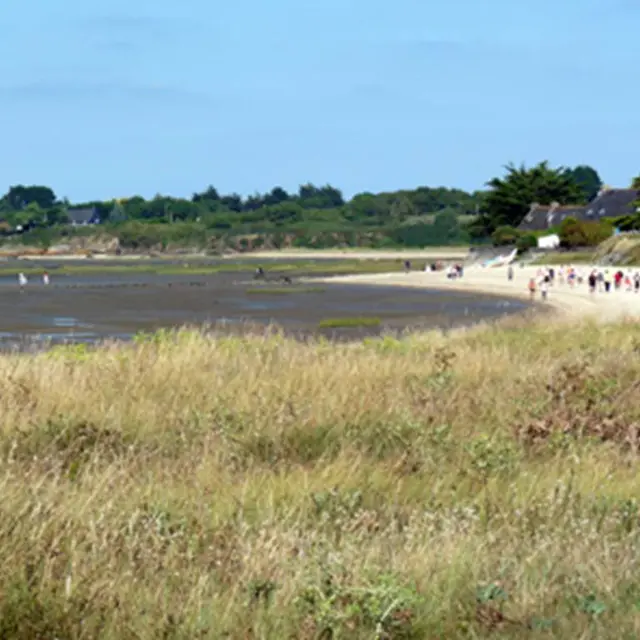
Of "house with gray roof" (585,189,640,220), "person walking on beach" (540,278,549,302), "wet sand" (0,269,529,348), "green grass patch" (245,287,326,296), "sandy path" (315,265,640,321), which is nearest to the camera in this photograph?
"wet sand" (0,269,529,348)

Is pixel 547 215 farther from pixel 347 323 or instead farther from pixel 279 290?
pixel 347 323

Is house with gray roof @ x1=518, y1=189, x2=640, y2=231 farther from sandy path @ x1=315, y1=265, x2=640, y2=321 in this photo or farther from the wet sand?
the wet sand

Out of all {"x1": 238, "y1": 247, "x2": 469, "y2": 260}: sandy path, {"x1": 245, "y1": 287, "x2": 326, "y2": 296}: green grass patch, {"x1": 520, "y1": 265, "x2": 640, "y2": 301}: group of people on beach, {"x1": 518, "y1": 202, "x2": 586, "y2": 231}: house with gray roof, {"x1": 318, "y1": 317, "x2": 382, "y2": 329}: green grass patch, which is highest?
{"x1": 518, "y1": 202, "x2": 586, "y2": 231}: house with gray roof

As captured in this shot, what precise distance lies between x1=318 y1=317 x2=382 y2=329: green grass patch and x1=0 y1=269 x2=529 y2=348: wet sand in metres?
0.41

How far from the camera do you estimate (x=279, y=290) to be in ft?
232

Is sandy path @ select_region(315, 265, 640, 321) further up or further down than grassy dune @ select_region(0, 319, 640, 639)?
further down

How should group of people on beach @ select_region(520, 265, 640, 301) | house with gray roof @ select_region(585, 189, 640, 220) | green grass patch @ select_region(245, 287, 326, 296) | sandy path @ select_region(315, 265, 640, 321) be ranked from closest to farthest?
1. sandy path @ select_region(315, 265, 640, 321)
2. group of people on beach @ select_region(520, 265, 640, 301)
3. green grass patch @ select_region(245, 287, 326, 296)
4. house with gray roof @ select_region(585, 189, 640, 220)

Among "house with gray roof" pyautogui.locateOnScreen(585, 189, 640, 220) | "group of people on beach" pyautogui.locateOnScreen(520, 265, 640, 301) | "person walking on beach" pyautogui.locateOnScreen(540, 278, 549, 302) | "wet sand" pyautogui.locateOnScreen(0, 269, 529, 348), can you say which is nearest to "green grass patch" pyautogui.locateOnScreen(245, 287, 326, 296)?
"wet sand" pyautogui.locateOnScreen(0, 269, 529, 348)

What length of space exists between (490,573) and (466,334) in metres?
19.3

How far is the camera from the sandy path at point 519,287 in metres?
49.8

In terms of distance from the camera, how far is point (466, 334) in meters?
24.8

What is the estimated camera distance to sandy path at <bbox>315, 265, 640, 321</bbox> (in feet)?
163

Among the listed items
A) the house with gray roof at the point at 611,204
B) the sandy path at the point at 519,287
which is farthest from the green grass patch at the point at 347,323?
the house with gray roof at the point at 611,204

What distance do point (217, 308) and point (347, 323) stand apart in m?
12.3
